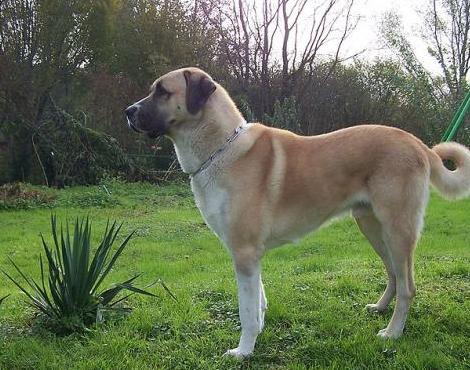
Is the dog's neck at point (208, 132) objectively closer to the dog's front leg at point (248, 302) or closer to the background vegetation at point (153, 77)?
the dog's front leg at point (248, 302)

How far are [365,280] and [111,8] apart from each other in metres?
16.3

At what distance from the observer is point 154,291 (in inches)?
203

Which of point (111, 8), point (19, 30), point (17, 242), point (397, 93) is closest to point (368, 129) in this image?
point (17, 242)

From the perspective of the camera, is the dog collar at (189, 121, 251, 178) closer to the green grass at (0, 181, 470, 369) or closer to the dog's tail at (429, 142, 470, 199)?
the green grass at (0, 181, 470, 369)

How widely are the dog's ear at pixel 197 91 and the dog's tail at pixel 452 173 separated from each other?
5.58ft

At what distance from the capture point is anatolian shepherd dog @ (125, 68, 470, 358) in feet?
11.7

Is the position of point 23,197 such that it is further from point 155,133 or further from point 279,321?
Result: point 279,321

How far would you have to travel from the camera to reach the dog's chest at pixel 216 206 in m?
3.57

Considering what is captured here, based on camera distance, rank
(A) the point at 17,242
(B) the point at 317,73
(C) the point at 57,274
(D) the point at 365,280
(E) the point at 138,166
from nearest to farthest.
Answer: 1. (C) the point at 57,274
2. (D) the point at 365,280
3. (A) the point at 17,242
4. (E) the point at 138,166
5. (B) the point at 317,73

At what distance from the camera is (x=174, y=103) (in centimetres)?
376

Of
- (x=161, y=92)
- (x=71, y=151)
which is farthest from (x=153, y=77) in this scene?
(x=161, y=92)

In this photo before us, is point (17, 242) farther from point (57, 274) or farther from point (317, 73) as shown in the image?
point (317, 73)

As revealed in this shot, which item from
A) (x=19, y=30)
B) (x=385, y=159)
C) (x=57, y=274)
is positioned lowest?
(x=57, y=274)

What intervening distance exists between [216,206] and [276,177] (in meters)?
0.48
